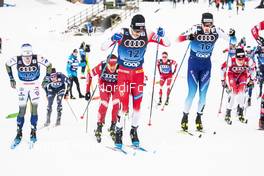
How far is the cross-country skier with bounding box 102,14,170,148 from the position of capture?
8062mm

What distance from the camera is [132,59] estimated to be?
819 centimetres

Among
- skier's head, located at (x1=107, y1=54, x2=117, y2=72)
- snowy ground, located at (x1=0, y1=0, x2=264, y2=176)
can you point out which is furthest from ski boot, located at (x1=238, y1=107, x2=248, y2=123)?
skier's head, located at (x1=107, y1=54, x2=117, y2=72)

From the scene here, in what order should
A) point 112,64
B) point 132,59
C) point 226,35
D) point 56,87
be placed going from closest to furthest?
point 132,59 → point 226,35 → point 112,64 → point 56,87

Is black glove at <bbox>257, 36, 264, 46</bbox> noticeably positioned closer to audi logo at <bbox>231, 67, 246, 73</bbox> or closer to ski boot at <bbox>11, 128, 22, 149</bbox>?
audi logo at <bbox>231, 67, 246, 73</bbox>

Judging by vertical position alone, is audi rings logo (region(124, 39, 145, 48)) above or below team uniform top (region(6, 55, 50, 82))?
above

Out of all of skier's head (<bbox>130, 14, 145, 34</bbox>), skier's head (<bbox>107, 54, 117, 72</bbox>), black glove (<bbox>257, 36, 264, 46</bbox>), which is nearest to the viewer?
skier's head (<bbox>130, 14, 145, 34</bbox>)

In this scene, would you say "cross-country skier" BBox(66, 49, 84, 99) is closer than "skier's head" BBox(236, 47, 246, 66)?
No

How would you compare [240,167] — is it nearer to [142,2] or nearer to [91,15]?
[91,15]

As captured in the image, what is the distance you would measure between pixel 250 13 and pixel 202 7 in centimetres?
378

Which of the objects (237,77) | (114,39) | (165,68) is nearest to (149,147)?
(114,39)

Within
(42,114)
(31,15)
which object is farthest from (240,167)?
(31,15)

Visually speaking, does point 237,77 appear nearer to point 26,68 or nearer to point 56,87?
point 56,87

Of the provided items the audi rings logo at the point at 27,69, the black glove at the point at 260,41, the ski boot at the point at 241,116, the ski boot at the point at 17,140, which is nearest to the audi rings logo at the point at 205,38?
the black glove at the point at 260,41

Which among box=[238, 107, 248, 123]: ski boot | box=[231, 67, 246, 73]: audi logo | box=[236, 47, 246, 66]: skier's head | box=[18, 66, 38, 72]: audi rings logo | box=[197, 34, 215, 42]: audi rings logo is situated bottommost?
box=[238, 107, 248, 123]: ski boot
